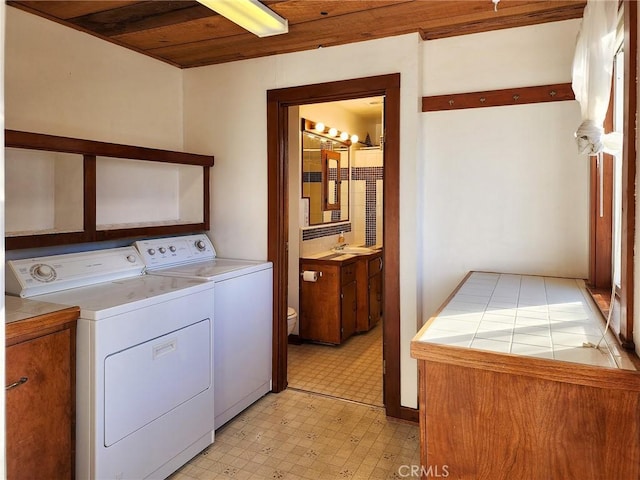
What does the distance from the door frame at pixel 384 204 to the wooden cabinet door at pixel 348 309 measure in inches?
39.7

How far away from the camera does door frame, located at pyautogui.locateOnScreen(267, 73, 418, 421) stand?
2695mm

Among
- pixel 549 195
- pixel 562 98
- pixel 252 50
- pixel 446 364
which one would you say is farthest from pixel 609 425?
pixel 252 50

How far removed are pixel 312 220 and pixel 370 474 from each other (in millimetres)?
2625

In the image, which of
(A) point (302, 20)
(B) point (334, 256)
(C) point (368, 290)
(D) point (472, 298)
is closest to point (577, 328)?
(D) point (472, 298)

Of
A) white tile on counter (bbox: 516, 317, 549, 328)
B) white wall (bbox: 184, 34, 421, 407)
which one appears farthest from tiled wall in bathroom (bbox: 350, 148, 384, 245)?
white tile on counter (bbox: 516, 317, 549, 328)

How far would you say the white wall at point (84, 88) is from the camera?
7.72 ft

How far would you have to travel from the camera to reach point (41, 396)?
172 cm

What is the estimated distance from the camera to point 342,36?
2711 millimetres

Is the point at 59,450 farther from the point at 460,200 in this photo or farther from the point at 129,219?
the point at 460,200

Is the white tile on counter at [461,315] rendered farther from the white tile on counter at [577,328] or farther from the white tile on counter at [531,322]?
the white tile on counter at [577,328]

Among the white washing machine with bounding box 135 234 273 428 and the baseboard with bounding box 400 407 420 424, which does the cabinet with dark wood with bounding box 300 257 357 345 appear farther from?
the baseboard with bounding box 400 407 420 424

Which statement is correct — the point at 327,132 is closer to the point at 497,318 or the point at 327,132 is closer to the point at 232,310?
the point at 232,310

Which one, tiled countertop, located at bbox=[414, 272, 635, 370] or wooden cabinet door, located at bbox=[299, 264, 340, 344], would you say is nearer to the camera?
tiled countertop, located at bbox=[414, 272, 635, 370]

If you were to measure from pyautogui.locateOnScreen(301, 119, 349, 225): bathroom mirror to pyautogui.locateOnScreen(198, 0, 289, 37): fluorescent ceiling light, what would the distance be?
1792 millimetres
